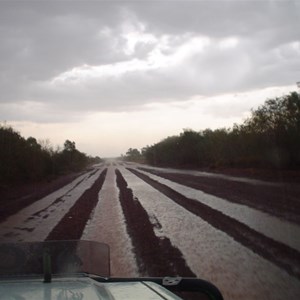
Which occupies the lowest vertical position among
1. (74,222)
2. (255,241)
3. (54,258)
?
(255,241)

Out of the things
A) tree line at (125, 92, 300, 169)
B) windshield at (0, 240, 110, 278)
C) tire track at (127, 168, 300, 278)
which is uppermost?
tree line at (125, 92, 300, 169)

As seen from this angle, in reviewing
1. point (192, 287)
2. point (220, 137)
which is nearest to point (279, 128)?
point (220, 137)

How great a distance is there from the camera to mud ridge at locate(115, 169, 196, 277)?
312 inches

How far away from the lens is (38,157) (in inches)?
1626

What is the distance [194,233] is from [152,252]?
2.48 metres

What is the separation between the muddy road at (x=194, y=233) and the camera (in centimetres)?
760

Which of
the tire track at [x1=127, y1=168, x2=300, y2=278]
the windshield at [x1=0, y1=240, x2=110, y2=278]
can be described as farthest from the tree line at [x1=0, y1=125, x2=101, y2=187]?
the windshield at [x1=0, y1=240, x2=110, y2=278]

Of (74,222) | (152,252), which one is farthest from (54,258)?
(74,222)

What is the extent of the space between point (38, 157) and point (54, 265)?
38.9m

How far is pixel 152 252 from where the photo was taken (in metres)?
9.52

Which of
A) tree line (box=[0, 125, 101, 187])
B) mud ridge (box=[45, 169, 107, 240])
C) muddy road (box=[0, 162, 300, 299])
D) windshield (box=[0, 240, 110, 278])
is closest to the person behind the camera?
windshield (box=[0, 240, 110, 278])

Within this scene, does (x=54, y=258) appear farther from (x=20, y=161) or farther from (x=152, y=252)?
(x=20, y=161)

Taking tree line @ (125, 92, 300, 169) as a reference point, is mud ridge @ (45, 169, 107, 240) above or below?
below

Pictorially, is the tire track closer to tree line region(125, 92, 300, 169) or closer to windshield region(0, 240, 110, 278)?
windshield region(0, 240, 110, 278)
